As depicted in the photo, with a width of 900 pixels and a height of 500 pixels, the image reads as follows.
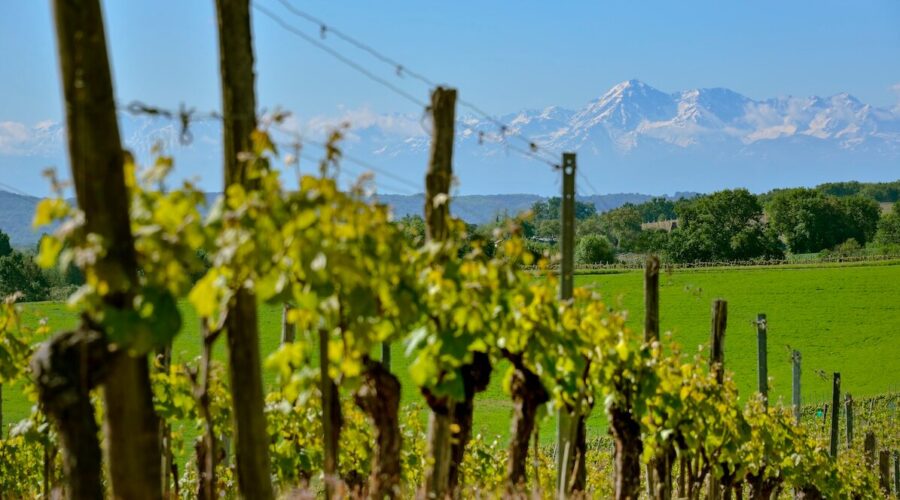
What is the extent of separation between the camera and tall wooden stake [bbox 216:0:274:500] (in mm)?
4055

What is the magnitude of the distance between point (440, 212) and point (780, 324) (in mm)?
50861

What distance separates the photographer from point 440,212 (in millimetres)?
5328

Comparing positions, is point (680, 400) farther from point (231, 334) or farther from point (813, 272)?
point (813, 272)

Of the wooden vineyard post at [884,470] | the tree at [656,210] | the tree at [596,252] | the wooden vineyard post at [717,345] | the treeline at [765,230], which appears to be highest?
the tree at [656,210]

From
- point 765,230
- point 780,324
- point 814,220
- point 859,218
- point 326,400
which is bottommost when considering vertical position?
point 780,324

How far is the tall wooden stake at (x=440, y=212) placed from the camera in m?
5.33

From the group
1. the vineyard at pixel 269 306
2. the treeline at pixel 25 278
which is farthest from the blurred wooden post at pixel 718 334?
the treeline at pixel 25 278

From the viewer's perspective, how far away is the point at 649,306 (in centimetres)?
1025

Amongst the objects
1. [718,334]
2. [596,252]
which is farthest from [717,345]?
[596,252]

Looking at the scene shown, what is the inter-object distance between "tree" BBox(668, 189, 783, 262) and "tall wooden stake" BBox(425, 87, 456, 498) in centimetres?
8429

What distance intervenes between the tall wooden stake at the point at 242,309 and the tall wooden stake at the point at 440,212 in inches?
41.4

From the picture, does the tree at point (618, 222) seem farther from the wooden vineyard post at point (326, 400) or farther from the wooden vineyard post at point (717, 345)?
the wooden vineyard post at point (326, 400)

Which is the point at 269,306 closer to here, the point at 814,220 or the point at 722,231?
the point at 722,231

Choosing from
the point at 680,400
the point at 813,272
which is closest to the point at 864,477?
the point at 680,400
